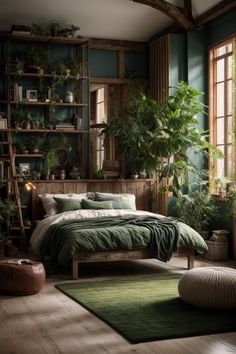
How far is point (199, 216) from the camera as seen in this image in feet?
27.5

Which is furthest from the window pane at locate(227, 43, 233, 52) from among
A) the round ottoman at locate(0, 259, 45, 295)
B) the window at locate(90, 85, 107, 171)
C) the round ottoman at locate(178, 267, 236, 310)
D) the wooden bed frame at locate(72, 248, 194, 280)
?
the round ottoman at locate(0, 259, 45, 295)

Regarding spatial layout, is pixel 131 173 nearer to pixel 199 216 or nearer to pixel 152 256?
pixel 199 216

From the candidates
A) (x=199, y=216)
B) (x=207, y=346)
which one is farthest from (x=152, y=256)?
(x=207, y=346)

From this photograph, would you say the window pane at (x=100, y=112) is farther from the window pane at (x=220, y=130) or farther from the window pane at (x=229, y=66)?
the window pane at (x=229, y=66)

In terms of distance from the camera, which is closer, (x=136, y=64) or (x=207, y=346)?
(x=207, y=346)

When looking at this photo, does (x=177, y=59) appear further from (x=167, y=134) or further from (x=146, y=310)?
(x=146, y=310)

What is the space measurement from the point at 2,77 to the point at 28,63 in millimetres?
489

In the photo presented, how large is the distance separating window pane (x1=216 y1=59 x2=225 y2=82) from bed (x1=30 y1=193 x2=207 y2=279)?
243 centimetres

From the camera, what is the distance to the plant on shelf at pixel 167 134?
27.6 feet

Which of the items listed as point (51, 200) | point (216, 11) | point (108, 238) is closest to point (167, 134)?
point (216, 11)

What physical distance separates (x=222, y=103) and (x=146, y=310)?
445cm

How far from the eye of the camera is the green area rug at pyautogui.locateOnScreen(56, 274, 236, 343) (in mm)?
4504

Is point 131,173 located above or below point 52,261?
above

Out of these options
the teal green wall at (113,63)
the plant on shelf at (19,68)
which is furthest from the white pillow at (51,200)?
the teal green wall at (113,63)
